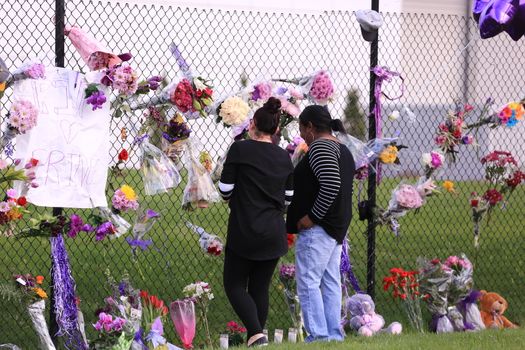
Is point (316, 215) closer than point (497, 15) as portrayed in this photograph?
No

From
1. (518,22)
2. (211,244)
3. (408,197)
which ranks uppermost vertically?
(518,22)

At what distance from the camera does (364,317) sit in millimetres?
6484

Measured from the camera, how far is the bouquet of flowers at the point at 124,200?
5.75 metres

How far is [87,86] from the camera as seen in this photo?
5762mm

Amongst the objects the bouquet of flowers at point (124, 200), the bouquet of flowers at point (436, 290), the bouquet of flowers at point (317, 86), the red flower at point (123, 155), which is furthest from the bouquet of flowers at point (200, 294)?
the bouquet of flowers at point (436, 290)

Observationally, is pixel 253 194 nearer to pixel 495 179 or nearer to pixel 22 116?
pixel 22 116

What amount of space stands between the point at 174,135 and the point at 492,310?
2597mm

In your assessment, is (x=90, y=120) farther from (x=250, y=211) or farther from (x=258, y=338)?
(x=258, y=338)

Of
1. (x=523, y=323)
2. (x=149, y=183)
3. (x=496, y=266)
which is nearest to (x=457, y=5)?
(x=496, y=266)

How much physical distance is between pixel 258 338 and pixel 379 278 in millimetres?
3271

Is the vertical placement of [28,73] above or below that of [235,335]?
above

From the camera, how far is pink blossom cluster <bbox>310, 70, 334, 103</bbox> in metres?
6.42

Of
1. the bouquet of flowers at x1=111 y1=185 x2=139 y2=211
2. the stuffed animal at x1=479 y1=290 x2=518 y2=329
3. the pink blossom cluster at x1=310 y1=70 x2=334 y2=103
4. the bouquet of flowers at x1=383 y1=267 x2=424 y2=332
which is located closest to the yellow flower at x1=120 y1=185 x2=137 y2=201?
the bouquet of flowers at x1=111 y1=185 x2=139 y2=211

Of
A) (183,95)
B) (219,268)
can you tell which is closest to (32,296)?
(183,95)
